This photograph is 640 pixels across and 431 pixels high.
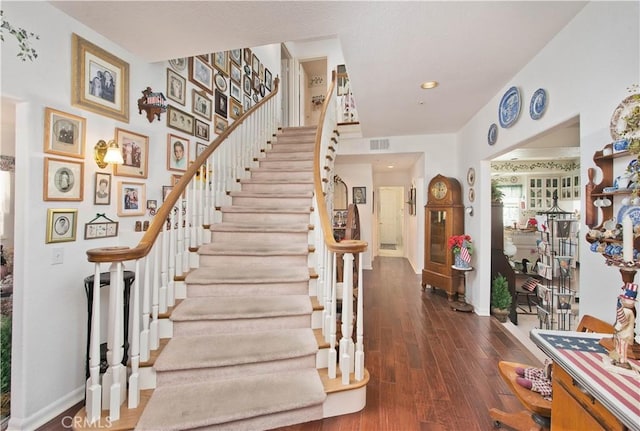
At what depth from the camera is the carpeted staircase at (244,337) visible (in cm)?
161

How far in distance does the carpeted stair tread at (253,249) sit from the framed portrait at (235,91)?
232 centimetres

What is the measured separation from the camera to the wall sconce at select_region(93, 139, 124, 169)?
203 cm

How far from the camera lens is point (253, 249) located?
2.67 metres

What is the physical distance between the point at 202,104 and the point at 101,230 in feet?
6.14

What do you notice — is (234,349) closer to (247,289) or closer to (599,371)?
(247,289)

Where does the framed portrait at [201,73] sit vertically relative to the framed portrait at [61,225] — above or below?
above

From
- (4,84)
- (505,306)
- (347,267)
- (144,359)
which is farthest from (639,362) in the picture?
(4,84)

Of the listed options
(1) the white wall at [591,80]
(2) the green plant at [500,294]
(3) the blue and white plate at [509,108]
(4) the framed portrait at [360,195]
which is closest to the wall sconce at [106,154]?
(1) the white wall at [591,80]

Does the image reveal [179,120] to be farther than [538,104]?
Yes

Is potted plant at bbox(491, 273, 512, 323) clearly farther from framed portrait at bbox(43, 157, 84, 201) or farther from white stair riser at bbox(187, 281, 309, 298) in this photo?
framed portrait at bbox(43, 157, 84, 201)

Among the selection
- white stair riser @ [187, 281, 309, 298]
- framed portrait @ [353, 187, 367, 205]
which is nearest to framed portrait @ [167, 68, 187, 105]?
white stair riser @ [187, 281, 309, 298]

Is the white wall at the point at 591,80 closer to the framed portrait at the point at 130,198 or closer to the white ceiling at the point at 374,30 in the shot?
the white ceiling at the point at 374,30

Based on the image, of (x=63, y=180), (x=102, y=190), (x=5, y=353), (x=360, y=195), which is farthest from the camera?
(x=360, y=195)

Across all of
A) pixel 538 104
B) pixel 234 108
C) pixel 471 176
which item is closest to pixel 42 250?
pixel 234 108
